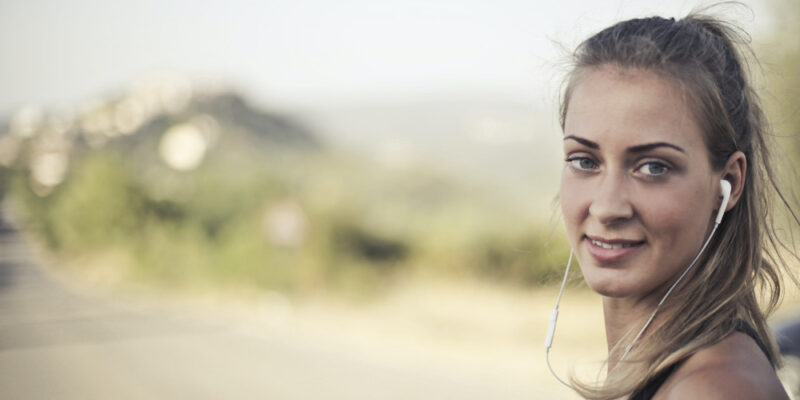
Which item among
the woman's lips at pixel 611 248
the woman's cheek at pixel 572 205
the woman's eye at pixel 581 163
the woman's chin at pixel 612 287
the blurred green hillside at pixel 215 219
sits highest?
the woman's eye at pixel 581 163

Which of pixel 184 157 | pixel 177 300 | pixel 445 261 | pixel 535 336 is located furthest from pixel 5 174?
pixel 535 336

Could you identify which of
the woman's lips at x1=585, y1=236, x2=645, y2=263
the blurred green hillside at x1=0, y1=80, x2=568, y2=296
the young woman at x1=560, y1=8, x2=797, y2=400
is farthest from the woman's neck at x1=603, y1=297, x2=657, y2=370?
the blurred green hillside at x1=0, y1=80, x2=568, y2=296

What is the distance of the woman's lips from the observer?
1229 mm

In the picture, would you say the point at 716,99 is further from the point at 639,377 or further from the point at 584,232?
the point at 639,377

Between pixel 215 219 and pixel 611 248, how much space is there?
2551 centimetres

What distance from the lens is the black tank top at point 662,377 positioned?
1153mm

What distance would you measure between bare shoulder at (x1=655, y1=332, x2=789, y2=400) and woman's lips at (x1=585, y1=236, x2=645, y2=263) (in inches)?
8.0

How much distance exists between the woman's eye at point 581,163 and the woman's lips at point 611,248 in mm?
126

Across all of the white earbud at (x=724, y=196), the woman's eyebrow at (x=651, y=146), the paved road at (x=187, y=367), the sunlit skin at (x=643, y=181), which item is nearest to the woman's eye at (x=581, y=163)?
the sunlit skin at (x=643, y=181)

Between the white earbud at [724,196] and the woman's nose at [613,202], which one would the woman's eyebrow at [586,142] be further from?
the white earbud at [724,196]

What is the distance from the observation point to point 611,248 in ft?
4.11

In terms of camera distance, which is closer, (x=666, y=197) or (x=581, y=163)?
(x=666, y=197)

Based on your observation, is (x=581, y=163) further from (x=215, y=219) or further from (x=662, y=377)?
(x=215, y=219)

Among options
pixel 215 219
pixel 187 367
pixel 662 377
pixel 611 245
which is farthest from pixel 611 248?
pixel 215 219
